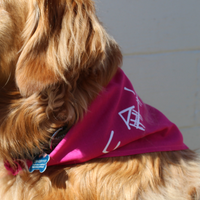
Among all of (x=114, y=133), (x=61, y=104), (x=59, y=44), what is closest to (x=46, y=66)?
(x=59, y=44)

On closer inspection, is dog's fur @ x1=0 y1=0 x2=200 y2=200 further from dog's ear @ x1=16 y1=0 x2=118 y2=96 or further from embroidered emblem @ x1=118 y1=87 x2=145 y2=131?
embroidered emblem @ x1=118 y1=87 x2=145 y2=131

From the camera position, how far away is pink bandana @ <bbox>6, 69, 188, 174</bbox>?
1.19m

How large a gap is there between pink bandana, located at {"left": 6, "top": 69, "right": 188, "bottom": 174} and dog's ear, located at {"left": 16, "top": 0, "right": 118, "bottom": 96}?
266mm

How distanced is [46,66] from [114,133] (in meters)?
0.47

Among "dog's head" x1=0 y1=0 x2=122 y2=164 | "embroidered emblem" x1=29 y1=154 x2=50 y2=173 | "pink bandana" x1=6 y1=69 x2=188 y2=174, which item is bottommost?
"embroidered emblem" x1=29 y1=154 x2=50 y2=173

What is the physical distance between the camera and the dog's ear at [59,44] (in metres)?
1.02

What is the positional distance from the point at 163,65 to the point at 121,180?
5.86 ft

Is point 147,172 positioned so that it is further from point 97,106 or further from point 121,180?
point 97,106

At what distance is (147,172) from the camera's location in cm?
121

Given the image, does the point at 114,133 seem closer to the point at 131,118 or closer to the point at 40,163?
the point at 131,118

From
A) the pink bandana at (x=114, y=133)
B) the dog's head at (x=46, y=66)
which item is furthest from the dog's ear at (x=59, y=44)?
the pink bandana at (x=114, y=133)

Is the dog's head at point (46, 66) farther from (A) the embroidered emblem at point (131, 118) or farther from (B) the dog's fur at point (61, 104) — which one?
(A) the embroidered emblem at point (131, 118)

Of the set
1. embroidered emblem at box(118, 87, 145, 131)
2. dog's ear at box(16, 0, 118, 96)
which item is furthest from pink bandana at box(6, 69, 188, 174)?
dog's ear at box(16, 0, 118, 96)

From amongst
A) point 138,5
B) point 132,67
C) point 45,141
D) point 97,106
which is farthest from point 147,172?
point 138,5
